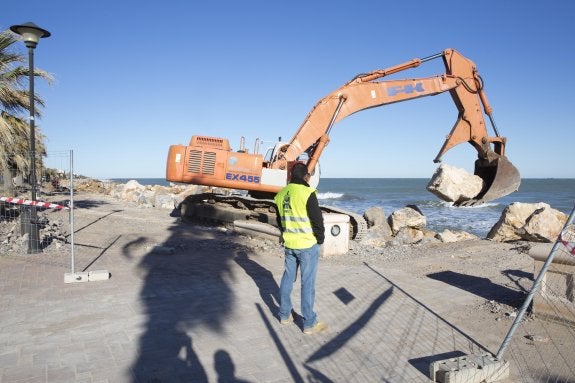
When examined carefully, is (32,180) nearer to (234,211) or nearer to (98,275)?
(98,275)

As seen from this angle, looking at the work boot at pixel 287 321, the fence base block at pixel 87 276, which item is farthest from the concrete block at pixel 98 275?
the work boot at pixel 287 321

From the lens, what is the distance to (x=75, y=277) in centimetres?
691

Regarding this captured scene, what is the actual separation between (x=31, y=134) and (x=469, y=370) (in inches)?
326

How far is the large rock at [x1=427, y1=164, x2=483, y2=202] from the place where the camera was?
11023mm

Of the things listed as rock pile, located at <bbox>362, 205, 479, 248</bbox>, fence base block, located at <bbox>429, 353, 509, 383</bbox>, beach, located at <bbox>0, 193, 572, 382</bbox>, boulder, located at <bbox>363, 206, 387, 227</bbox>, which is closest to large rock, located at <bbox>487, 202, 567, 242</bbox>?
rock pile, located at <bbox>362, 205, 479, 248</bbox>

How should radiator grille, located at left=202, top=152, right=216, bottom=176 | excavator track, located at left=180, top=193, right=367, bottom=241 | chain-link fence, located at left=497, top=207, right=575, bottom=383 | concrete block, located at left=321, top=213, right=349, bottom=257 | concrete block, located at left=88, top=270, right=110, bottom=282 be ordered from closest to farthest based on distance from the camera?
chain-link fence, located at left=497, top=207, right=575, bottom=383
concrete block, located at left=88, top=270, right=110, bottom=282
concrete block, located at left=321, top=213, right=349, bottom=257
radiator grille, located at left=202, top=152, right=216, bottom=176
excavator track, located at left=180, top=193, right=367, bottom=241

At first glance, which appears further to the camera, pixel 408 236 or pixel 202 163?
pixel 408 236

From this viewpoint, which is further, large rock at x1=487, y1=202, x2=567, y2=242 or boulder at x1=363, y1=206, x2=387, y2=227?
boulder at x1=363, y1=206, x2=387, y2=227

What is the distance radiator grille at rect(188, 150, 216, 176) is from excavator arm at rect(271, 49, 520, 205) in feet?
5.39

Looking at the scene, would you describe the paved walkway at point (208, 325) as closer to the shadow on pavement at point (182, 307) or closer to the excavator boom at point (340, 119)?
the shadow on pavement at point (182, 307)

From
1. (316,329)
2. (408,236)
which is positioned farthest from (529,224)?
(316,329)

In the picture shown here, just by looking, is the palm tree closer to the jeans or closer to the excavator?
the excavator

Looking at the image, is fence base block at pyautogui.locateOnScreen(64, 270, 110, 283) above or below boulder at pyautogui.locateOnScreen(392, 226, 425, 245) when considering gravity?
above

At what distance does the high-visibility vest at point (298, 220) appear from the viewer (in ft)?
17.0
